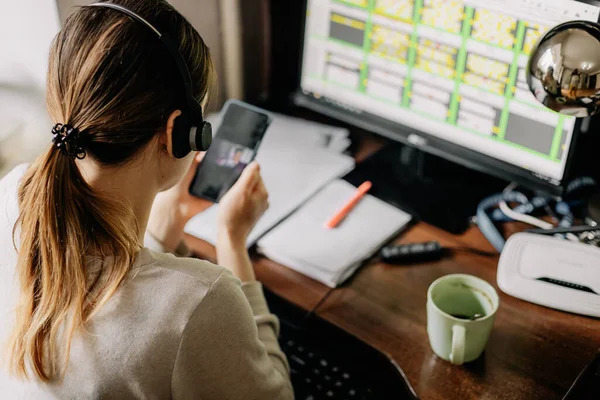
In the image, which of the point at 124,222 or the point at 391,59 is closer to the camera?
the point at 124,222

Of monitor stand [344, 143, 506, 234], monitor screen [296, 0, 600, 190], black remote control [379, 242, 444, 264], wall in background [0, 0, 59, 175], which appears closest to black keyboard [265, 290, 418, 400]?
black remote control [379, 242, 444, 264]

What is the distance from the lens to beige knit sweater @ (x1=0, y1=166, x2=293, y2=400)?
0.72m

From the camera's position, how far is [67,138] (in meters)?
0.72

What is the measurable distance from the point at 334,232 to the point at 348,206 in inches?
2.7

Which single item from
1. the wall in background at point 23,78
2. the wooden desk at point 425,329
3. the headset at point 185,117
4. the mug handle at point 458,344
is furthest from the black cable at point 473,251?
the wall in background at point 23,78

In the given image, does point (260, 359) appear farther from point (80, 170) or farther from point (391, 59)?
point (391, 59)

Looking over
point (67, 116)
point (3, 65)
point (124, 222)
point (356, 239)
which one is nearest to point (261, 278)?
point (356, 239)

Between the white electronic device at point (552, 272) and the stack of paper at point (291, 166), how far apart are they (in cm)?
37

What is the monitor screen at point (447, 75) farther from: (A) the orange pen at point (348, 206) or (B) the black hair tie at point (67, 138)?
(B) the black hair tie at point (67, 138)

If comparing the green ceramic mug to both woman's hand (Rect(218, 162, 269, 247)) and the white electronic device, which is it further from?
woman's hand (Rect(218, 162, 269, 247))

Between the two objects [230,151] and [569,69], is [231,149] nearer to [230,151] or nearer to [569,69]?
[230,151]

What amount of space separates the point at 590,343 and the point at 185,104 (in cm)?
65

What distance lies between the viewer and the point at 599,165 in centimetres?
126

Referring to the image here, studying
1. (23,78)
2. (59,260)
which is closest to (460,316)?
(59,260)
